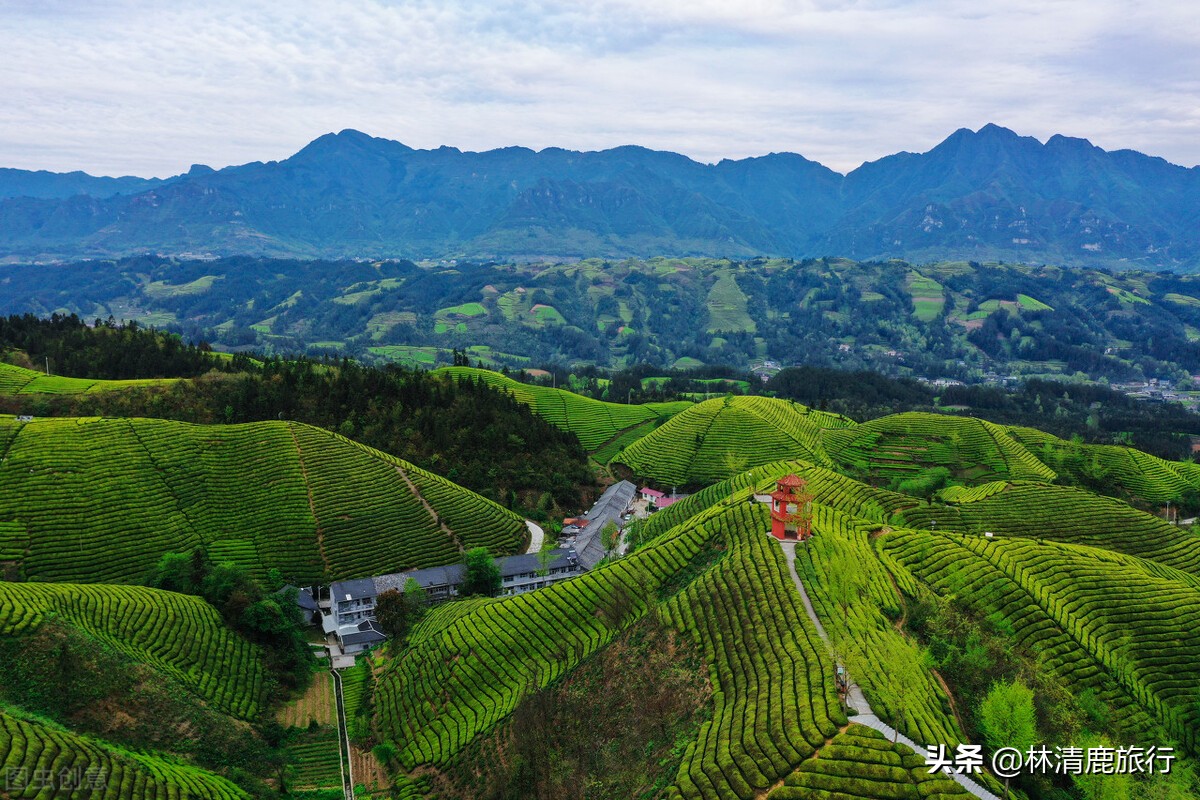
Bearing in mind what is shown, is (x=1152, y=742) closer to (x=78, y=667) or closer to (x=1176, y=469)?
(x=78, y=667)

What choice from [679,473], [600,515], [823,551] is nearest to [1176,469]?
[679,473]

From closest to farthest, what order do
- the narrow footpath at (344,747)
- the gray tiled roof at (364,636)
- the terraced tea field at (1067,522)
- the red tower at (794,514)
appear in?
the narrow footpath at (344,747) < the red tower at (794,514) < the gray tiled roof at (364,636) < the terraced tea field at (1067,522)

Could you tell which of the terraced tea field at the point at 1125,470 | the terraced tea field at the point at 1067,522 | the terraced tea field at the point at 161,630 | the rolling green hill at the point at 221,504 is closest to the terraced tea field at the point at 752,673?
the terraced tea field at the point at 161,630

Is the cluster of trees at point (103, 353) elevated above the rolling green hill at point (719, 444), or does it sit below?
above

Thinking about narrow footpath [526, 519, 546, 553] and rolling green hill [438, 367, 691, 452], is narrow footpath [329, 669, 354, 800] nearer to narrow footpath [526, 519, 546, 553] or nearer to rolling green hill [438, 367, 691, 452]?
narrow footpath [526, 519, 546, 553]

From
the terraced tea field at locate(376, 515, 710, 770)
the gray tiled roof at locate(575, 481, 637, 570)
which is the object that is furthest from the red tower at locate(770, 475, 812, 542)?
the gray tiled roof at locate(575, 481, 637, 570)

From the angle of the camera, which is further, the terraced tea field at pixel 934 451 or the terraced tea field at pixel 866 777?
the terraced tea field at pixel 934 451

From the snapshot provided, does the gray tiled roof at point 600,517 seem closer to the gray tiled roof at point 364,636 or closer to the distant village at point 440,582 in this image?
the distant village at point 440,582
